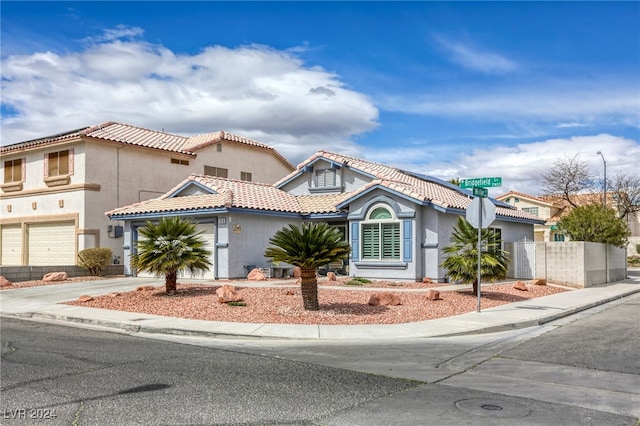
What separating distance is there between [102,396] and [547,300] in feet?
50.3

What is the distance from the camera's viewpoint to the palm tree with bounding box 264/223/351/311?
14.4m

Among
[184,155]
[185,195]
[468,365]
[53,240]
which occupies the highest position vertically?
[184,155]

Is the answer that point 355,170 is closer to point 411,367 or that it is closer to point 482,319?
point 482,319

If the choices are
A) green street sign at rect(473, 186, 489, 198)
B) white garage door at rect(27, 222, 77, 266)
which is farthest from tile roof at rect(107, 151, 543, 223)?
green street sign at rect(473, 186, 489, 198)

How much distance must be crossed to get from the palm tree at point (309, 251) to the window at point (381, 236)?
9.12 metres

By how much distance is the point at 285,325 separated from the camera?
13047 millimetres

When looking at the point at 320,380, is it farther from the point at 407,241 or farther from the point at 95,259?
the point at 95,259

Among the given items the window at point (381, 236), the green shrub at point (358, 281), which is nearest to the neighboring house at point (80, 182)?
the window at point (381, 236)

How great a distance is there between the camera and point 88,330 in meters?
13.0

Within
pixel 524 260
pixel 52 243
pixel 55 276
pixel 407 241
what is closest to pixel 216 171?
pixel 52 243

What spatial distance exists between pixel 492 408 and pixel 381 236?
56.5ft

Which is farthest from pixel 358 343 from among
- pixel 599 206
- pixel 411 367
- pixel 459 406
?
pixel 599 206

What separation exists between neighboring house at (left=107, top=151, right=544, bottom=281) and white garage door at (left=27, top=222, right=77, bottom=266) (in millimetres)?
3625

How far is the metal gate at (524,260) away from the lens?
25750 millimetres
